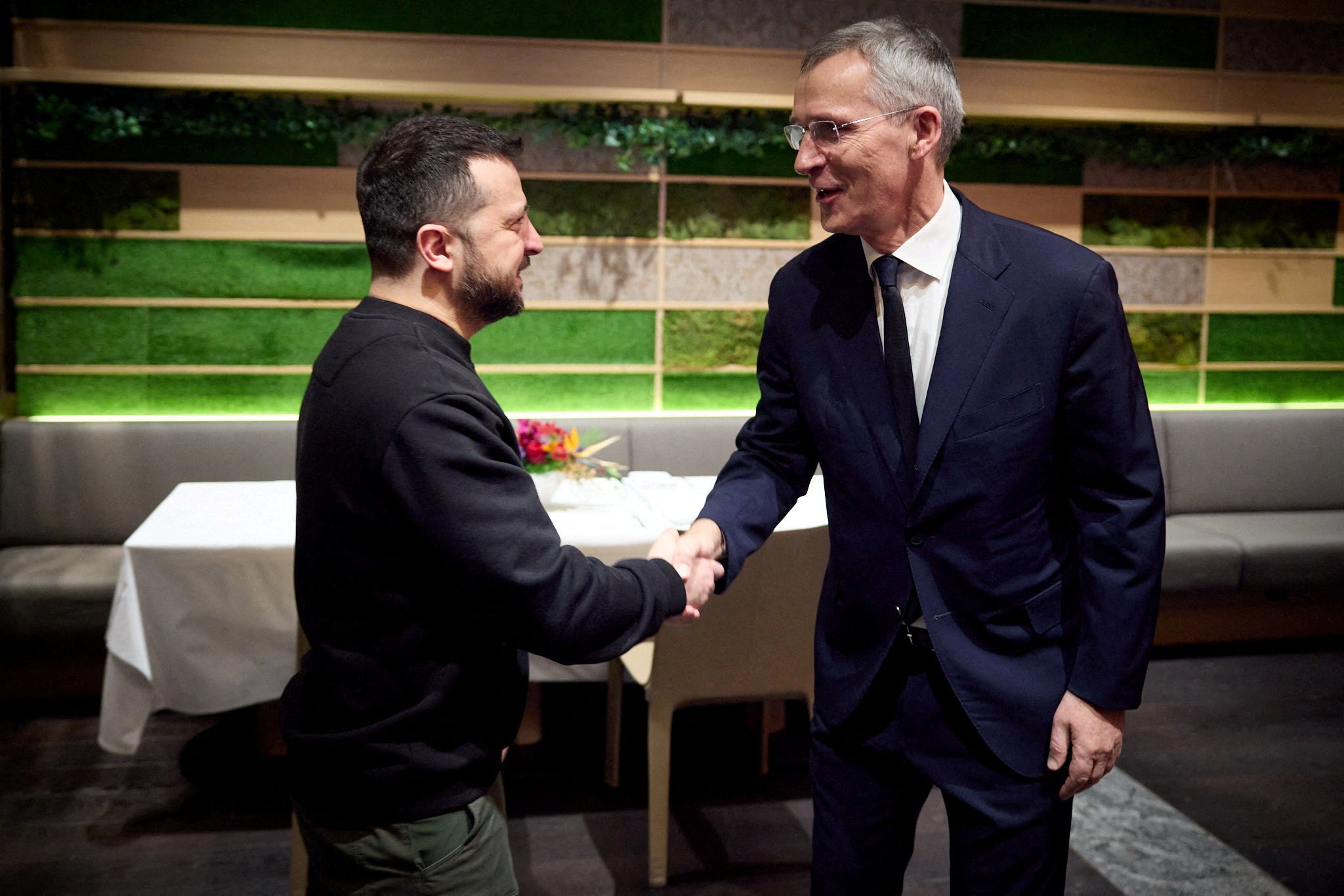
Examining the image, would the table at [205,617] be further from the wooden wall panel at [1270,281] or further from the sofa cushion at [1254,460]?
the wooden wall panel at [1270,281]

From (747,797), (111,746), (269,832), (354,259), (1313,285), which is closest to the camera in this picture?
(111,746)

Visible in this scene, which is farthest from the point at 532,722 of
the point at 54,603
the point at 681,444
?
the point at 54,603

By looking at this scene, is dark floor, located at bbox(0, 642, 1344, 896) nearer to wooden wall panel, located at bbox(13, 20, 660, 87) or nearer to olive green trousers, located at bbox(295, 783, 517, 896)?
olive green trousers, located at bbox(295, 783, 517, 896)

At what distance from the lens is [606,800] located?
125 inches

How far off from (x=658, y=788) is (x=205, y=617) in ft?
3.97

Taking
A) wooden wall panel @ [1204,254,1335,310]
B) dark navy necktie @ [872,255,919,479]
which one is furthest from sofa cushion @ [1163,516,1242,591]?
dark navy necktie @ [872,255,919,479]

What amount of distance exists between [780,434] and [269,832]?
203cm

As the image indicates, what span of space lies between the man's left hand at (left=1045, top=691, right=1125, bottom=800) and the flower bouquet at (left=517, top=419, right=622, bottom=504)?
1.83 metres

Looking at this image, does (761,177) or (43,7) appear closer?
(43,7)

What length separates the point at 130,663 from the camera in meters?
2.75

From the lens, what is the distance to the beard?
1.44m

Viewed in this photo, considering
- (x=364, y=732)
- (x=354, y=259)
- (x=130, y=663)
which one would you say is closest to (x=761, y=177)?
(x=354, y=259)

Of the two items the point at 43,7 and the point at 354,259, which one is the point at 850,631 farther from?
the point at 43,7

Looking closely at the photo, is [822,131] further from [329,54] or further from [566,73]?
[329,54]
